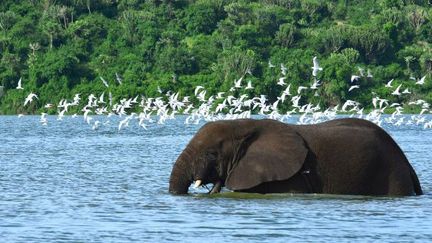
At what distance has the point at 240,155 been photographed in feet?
72.2

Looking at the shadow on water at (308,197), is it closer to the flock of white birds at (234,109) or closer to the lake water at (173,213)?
the lake water at (173,213)

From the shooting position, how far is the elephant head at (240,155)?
21.7m

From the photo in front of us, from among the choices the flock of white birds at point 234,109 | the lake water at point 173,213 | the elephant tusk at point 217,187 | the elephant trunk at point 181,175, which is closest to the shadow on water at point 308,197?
the lake water at point 173,213

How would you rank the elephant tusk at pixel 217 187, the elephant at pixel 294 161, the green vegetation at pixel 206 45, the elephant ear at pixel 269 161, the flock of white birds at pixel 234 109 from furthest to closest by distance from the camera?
the green vegetation at pixel 206 45 < the flock of white birds at pixel 234 109 < the elephant tusk at pixel 217 187 < the elephant at pixel 294 161 < the elephant ear at pixel 269 161

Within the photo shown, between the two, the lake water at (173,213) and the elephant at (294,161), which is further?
the elephant at (294,161)

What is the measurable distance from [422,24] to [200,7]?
66.0ft

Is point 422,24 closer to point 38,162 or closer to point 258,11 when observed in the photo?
point 258,11

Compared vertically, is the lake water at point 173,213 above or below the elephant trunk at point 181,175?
below

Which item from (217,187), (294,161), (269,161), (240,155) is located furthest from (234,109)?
(294,161)

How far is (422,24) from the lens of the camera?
121m

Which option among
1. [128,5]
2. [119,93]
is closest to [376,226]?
[119,93]

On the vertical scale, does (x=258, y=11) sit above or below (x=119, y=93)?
above

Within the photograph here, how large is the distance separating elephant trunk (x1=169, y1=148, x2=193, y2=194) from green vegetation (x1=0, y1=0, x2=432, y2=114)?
77.1m

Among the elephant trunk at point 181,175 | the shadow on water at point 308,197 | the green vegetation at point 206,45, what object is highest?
the green vegetation at point 206,45
